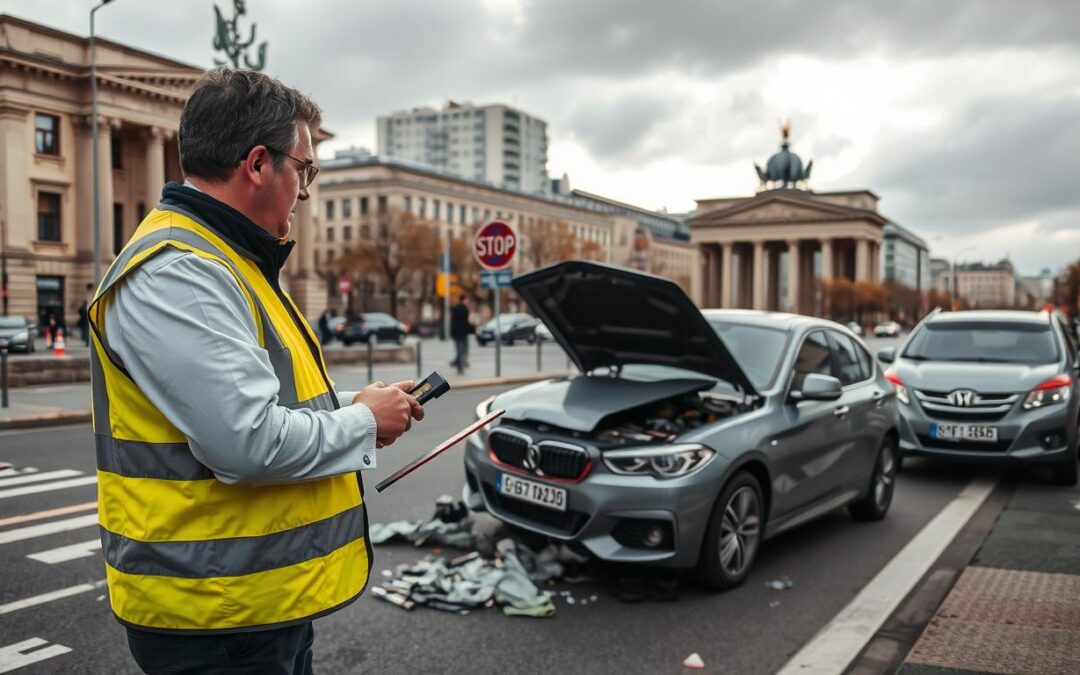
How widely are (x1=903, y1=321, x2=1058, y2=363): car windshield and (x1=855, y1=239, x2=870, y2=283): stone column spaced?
102614 mm

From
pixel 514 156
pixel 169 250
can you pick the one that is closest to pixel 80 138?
pixel 169 250

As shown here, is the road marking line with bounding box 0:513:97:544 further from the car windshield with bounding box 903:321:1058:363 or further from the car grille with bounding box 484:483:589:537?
the car windshield with bounding box 903:321:1058:363

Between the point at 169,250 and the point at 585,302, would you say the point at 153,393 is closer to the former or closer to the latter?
the point at 169,250

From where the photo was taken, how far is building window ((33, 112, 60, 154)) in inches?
1865

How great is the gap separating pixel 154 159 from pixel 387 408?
5758 cm

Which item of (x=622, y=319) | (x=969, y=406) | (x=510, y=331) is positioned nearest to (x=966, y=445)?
(x=969, y=406)

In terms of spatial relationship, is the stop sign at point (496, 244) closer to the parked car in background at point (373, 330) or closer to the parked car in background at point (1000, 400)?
the parked car in background at point (1000, 400)

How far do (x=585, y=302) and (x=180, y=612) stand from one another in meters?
4.50

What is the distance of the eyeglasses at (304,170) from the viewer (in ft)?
6.64

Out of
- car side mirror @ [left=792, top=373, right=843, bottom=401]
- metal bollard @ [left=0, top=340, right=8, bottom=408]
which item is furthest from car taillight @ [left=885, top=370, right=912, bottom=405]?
metal bollard @ [left=0, top=340, right=8, bottom=408]

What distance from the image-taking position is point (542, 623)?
454 cm

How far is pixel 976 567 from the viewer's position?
5.54 metres

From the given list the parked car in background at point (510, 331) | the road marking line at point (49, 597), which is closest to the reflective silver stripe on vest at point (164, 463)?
the road marking line at point (49, 597)

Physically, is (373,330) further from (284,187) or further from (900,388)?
(284,187)
